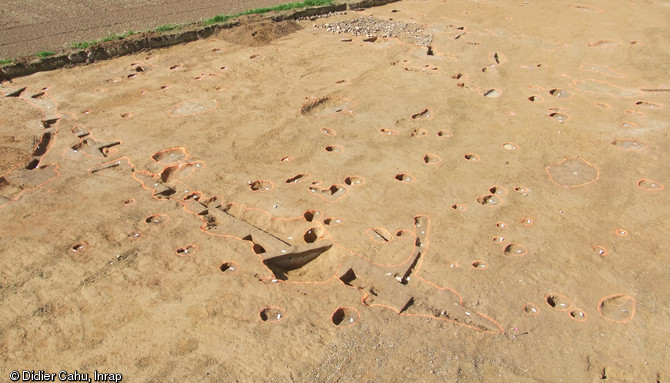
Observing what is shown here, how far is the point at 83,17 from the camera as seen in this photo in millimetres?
12711

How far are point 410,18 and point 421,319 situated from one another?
10114 mm

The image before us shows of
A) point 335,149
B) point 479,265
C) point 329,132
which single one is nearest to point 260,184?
point 335,149

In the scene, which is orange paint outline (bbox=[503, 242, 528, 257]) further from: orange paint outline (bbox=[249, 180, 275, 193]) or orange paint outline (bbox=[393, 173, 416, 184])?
orange paint outline (bbox=[249, 180, 275, 193])

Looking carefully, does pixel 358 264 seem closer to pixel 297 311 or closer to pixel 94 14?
pixel 297 311

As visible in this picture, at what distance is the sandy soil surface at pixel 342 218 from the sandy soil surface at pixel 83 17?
162cm

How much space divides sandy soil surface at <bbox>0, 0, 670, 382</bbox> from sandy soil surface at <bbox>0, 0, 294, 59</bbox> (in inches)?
63.8

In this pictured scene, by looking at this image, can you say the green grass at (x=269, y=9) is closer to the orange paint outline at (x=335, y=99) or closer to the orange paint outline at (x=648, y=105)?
the orange paint outline at (x=335, y=99)

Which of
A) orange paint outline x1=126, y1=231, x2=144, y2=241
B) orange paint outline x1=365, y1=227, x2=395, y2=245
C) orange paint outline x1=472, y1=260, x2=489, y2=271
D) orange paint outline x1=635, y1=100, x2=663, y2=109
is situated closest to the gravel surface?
orange paint outline x1=635, y1=100, x2=663, y2=109

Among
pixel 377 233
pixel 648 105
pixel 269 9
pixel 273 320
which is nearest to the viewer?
pixel 273 320

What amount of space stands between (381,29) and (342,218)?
7555 mm

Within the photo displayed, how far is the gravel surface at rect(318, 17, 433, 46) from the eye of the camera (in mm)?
11609

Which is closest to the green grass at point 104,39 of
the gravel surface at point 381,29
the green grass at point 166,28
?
the green grass at point 166,28

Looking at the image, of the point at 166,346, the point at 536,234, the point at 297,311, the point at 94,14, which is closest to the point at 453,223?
the point at 536,234

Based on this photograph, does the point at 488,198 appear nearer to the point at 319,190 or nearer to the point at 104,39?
the point at 319,190
